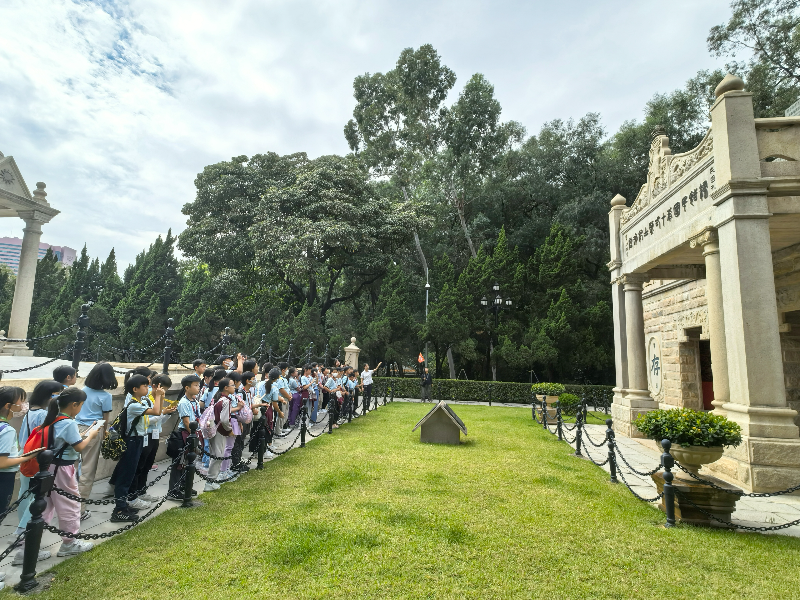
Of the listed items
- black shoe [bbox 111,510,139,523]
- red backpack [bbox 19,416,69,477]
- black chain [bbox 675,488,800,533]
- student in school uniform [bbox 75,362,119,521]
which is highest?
student in school uniform [bbox 75,362,119,521]

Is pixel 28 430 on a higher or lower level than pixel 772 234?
lower

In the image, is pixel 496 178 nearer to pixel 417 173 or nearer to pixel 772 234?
pixel 417 173

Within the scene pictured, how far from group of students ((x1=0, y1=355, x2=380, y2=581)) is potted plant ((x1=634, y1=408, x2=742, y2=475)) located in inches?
246

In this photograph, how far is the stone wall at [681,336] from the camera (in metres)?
12.0

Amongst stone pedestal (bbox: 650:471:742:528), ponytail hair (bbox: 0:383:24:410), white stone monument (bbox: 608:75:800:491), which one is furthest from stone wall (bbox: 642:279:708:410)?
ponytail hair (bbox: 0:383:24:410)

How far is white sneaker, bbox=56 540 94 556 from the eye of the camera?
4238 millimetres

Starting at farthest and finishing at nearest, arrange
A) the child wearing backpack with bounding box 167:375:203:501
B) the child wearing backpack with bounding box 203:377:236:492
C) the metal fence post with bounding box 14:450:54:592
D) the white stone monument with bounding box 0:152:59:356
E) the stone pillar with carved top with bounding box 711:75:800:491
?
the white stone monument with bounding box 0:152:59:356
the stone pillar with carved top with bounding box 711:75:800:491
the child wearing backpack with bounding box 203:377:236:492
the child wearing backpack with bounding box 167:375:203:501
the metal fence post with bounding box 14:450:54:592

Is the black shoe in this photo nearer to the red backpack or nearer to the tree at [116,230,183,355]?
the red backpack

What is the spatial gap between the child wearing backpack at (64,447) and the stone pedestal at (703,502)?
6.93 meters

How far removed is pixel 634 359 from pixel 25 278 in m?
20.4

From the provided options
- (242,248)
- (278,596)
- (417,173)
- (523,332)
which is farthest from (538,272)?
(278,596)

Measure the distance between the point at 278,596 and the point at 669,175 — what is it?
11.3m

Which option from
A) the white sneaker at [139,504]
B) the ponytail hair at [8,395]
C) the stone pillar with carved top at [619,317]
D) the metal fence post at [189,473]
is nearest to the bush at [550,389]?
the stone pillar with carved top at [619,317]

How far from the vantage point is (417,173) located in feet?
109
